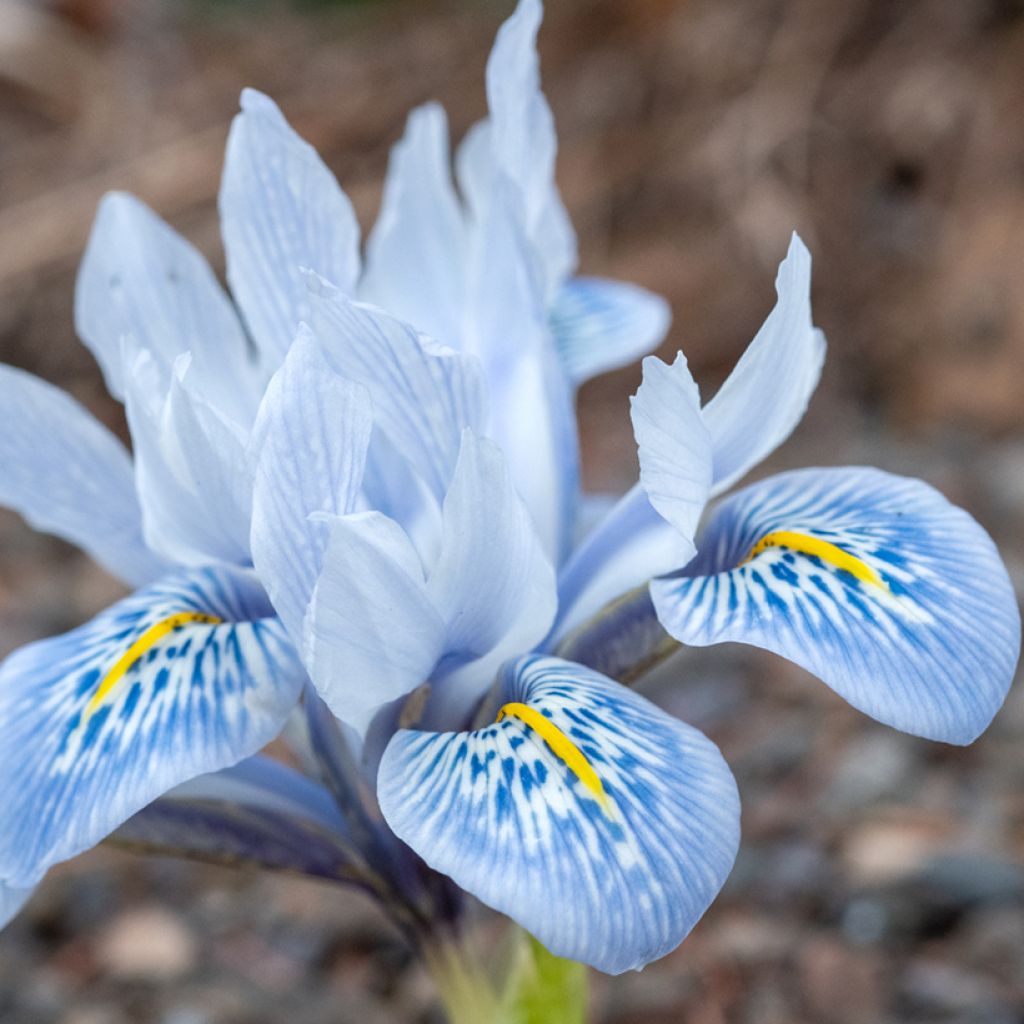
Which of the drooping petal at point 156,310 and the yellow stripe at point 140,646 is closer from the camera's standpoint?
the yellow stripe at point 140,646

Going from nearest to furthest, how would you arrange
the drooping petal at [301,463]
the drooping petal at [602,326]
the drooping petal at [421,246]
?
the drooping petal at [301,463], the drooping petal at [421,246], the drooping petal at [602,326]

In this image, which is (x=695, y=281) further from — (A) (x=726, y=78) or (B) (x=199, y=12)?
(B) (x=199, y=12)

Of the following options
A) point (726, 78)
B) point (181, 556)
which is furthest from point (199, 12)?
point (181, 556)

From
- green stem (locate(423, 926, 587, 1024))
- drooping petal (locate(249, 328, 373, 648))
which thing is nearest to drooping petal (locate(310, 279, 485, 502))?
drooping petal (locate(249, 328, 373, 648))

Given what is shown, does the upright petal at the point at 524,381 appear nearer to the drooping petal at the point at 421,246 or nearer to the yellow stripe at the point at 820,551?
the drooping petal at the point at 421,246

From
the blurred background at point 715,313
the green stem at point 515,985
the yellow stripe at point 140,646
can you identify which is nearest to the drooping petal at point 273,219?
the yellow stripe at point 140,646

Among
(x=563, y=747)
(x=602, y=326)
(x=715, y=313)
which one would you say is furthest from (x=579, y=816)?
(x=715, y=313)

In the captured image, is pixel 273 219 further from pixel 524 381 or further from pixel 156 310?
pixel 524 381
